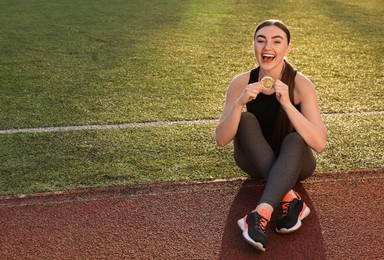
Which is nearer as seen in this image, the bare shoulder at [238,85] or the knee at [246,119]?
the knee at [246,119]

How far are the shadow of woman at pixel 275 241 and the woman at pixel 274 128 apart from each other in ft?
0.18

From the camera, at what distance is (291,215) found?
3223 mm

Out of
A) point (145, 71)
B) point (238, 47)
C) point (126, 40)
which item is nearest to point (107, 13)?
point (126, 40)

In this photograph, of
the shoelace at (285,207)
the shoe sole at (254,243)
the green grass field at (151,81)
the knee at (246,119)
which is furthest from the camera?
the green grass field at (151,81)

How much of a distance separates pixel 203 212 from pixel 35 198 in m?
0.99

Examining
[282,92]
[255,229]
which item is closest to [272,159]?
[282,92]

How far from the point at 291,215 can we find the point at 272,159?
0.35 meters

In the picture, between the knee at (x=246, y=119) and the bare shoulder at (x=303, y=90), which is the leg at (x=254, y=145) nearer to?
the knee at (x=246, y=119)

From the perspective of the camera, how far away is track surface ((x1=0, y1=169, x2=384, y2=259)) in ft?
10.0

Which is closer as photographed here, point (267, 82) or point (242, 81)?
point (267, 82)

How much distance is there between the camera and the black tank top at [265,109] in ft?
11.5

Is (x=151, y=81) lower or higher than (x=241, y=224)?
lower

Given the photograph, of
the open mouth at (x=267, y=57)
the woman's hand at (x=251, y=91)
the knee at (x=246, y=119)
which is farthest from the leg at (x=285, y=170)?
the open mouth at (x=267, y=57)

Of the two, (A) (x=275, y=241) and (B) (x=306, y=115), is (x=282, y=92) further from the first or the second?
(A) (x=275, y=241)
